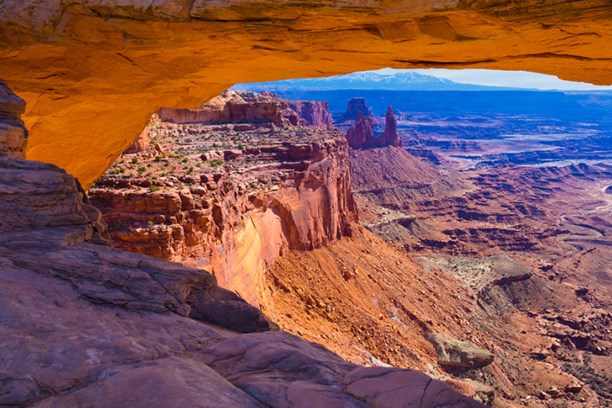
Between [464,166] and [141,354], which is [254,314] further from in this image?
[464,166]

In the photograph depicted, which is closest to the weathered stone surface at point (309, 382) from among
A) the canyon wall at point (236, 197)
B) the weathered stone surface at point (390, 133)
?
the canyon wall at point (236, 197)

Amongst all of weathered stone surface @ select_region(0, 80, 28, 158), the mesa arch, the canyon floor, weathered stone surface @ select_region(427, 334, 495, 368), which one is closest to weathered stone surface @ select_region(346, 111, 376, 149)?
the canyon floor

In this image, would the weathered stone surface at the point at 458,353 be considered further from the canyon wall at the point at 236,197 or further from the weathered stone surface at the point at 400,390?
the weathered stone surface at the point at 400,390

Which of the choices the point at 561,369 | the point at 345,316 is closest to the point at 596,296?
the point at 561,369

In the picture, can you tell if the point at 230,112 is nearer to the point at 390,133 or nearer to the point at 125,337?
the point at 125,337

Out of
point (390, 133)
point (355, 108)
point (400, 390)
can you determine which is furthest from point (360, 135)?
point (400, 390)
